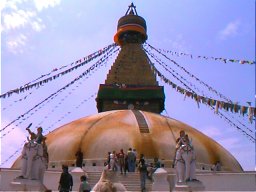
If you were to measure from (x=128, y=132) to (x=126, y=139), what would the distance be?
29.6 inches

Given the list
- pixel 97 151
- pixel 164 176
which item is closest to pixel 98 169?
pixel 97 151

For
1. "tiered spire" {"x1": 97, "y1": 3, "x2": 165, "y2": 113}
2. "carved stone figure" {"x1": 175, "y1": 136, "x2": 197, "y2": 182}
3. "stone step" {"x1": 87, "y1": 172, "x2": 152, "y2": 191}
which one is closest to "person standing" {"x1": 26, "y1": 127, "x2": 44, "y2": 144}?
"stone step" {"x1": 87, "y1": 172, "x2": 152, "y2": 191}

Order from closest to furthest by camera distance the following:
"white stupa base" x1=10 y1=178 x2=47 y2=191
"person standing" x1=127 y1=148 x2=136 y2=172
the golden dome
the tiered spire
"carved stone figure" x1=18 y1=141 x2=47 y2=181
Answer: "white stupa base" x1=10 y1=178 x2=47 y2=191, "carved stone figure" x1=18 y1=141 x2=47 y2=181, "person standing" x1=127 y1=148 x2=136 y2=172, the golden dome, the tiered spire

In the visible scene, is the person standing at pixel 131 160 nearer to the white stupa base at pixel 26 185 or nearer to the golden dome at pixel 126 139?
the golden dome at pixel 126 139

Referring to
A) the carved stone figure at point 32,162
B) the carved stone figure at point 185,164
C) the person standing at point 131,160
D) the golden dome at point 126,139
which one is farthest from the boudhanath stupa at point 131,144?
the carved stone figure at point 32,162

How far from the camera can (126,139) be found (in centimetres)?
2442

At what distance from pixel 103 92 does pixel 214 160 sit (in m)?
11.9

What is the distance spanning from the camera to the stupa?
24219 millimetres

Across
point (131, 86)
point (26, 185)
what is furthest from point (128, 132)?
point (26, 185)

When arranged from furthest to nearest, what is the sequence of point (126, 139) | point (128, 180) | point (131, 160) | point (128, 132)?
point (128, 132) → point (126, 139) → point (131, 160) → point (128, 180)

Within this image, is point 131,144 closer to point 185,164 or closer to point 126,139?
point 126,139

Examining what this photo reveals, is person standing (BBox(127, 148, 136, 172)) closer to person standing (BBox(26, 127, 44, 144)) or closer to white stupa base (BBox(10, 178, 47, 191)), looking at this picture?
person standing (BBox(26, 127, 44, 144))

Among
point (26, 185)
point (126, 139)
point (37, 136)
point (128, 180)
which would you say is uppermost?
point (126, 139)

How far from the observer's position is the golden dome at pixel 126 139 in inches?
952
